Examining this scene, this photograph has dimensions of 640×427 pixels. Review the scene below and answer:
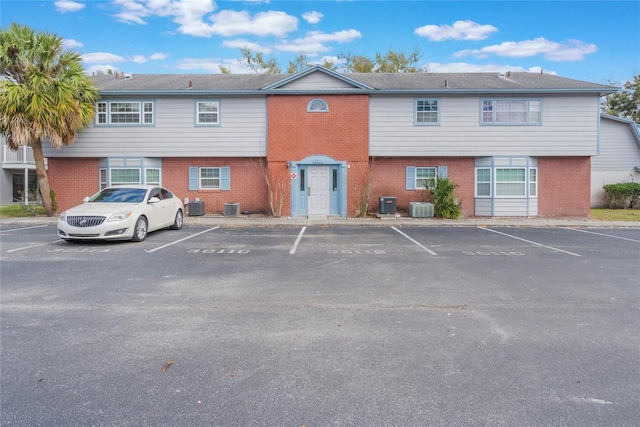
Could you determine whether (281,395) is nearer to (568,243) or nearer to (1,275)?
(1,275)

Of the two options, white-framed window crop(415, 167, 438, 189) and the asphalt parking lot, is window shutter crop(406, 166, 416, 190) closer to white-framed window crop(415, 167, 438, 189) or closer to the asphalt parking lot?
white-framed window crop(415, 167, 438, 189)

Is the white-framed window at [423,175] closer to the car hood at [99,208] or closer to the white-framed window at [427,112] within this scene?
the white-framed window at [427,112]

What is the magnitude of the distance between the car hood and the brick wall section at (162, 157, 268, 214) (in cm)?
803

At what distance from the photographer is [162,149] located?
18.7m

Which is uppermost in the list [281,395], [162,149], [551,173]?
[162,149]

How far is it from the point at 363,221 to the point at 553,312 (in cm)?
1174

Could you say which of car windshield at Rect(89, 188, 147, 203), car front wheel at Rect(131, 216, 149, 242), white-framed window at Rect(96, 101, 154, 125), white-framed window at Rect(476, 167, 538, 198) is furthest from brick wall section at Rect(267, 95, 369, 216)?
car front wheel at Rect(131, 216, 149, 242)

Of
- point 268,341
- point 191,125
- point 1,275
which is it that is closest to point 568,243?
point 268,341

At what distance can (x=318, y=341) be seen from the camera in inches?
162

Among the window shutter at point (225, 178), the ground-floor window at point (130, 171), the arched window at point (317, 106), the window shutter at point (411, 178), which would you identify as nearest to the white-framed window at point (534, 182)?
the window shutter at point (411, 178)

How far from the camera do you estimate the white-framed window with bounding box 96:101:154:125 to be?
18703 mm

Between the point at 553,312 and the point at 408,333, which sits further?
the point at 553,312

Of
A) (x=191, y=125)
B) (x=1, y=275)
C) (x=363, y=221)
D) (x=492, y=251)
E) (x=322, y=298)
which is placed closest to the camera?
(x=322, y=298)

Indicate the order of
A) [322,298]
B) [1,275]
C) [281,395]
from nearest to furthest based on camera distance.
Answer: [281,395]
[322,298]
[1,275]
